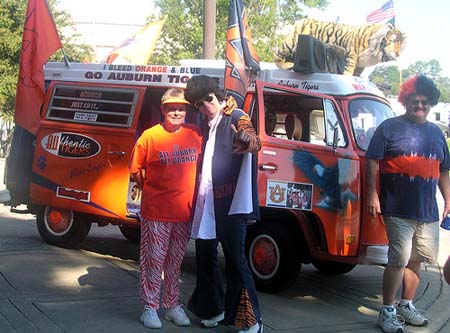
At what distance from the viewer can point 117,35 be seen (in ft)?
204

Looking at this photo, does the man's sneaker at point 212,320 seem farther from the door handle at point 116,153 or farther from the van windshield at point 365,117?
the door handle at point 116,153

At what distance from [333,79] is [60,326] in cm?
365

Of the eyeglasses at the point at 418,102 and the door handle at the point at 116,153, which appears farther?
the door handle at the point at 116,153

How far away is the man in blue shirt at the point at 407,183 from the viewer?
491 cm

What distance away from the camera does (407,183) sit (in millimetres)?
4949

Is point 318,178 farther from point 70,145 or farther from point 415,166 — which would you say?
A: point 70,145

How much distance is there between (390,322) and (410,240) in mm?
700

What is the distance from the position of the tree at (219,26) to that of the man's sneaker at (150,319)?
22.6 m

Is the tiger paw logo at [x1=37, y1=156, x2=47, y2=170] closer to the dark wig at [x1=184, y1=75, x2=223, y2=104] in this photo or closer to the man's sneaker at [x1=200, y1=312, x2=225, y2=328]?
the dark wig at [x1=184, y1=75, x2=223, y2=104]

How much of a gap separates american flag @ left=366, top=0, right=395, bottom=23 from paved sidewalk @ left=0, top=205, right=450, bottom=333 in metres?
3.76

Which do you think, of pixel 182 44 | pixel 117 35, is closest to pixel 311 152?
pixel 182 44

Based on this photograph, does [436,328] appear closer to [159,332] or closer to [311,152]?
[311,152]

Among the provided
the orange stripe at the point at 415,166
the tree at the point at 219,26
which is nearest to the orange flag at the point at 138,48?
the orange stripe at the point at 415,166

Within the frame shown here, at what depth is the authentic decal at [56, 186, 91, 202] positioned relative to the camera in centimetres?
700
